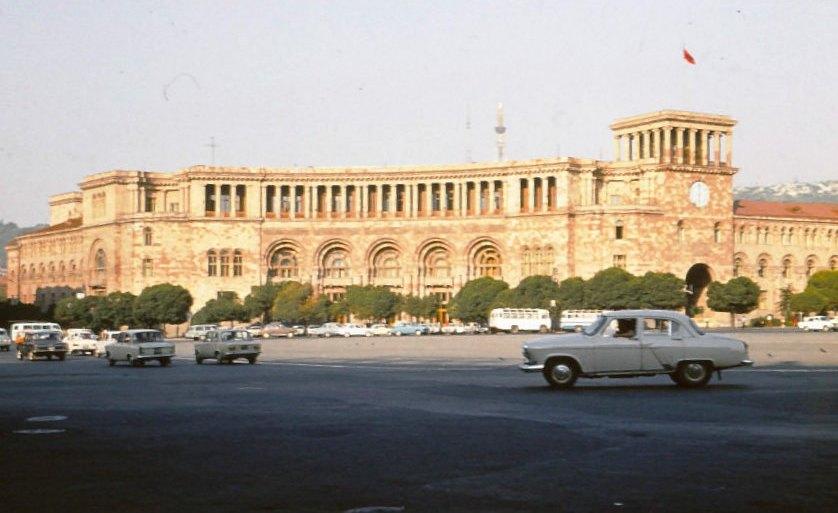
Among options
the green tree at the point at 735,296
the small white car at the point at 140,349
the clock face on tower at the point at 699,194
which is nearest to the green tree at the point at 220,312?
the green tree at the point at 735,296

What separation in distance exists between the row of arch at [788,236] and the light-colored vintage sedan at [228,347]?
88.7 metres

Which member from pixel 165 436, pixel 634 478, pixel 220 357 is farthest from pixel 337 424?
pixel 220 357

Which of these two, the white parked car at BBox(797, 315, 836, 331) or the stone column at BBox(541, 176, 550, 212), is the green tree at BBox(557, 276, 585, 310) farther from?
the white parked car at BBox(797, 315, 836, 331)

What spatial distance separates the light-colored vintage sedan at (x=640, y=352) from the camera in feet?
93.4

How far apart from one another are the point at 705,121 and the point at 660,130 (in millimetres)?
5442

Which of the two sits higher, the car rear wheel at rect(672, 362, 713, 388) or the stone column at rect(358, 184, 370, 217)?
the stone column at rect(358, 184, 370, 217)

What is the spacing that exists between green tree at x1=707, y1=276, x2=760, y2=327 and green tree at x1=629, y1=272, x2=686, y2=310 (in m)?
5.62

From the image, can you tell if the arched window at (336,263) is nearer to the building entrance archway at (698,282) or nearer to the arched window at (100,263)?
the arched window at (100,263)

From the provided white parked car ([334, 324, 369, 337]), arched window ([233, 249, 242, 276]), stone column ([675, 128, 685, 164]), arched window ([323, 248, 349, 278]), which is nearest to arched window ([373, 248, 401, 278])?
arched window ([323, 248, 349, 278])

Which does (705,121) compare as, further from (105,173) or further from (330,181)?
(105,173)

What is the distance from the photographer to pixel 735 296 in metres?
113

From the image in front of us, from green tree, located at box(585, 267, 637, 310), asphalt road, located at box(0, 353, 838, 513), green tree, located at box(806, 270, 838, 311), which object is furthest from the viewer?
green tree, located at box(806, 270, 838, 311)

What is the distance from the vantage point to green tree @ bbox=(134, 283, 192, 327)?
371 ft

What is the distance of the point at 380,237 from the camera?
5138 inches
